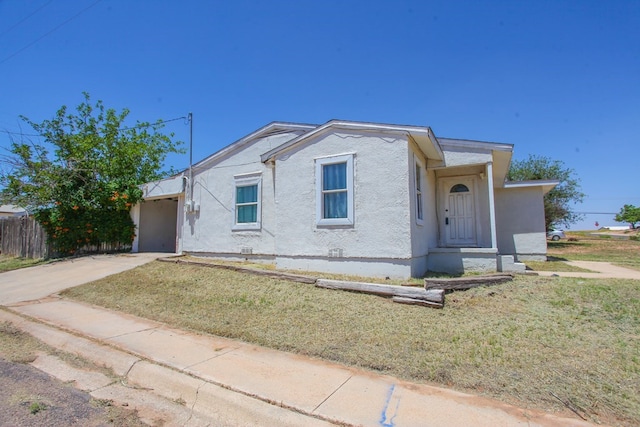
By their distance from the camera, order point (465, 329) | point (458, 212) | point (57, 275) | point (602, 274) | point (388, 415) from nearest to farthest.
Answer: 1. point (388, 415)
2. point (465, 329)
3. point (602, 274)
4. point (57, 275)
5. point (458, 212)

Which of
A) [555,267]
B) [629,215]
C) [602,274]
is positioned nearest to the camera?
[602,274]

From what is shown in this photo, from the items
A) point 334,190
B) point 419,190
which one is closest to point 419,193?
point 419,190

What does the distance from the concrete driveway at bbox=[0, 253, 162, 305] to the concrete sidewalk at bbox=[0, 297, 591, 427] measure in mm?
3941

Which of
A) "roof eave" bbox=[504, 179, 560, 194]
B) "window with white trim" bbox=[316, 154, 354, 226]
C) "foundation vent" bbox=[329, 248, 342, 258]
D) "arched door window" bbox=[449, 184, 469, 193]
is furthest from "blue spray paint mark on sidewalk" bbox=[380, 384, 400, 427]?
"roof eave" bbox=[504, 179, 560, 194]

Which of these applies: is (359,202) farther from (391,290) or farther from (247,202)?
(247,202)

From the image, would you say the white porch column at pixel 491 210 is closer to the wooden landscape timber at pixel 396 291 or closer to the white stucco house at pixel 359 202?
the white stucco house at pixel 359 202

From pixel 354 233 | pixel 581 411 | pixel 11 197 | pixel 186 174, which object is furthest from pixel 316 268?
→ pixel 11 197

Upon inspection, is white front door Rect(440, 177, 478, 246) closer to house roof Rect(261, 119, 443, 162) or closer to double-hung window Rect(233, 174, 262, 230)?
house roof Rect(261, 119, 443, 162)

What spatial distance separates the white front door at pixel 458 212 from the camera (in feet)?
36.9

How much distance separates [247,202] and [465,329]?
826 cm

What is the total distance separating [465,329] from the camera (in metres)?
5.06

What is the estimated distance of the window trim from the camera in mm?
8750

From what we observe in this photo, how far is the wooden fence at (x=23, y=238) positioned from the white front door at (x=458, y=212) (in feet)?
50.1

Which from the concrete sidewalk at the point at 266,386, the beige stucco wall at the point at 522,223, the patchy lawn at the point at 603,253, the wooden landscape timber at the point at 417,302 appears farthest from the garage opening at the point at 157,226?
the patchy lawn at the point at 603,253
